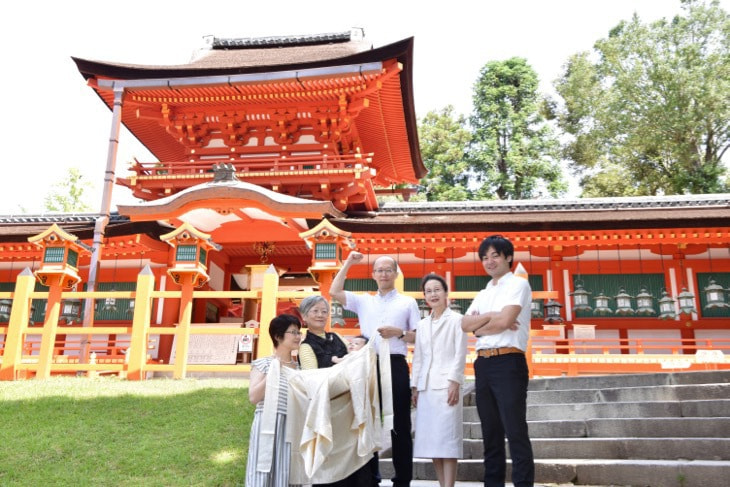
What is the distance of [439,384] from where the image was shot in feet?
14.0

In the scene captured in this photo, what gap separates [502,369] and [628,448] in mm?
1633

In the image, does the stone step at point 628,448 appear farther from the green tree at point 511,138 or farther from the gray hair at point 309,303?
the green tree at point 511,138

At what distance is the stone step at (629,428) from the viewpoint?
16.3ft

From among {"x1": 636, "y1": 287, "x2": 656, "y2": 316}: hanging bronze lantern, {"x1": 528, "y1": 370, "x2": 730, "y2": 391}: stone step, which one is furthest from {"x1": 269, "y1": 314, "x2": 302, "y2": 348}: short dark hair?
{"x1": 636, "y1": 287, "x2": 656, "y2": 316}: hanging bronze lantern

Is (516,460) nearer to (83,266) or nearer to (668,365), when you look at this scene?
(668,365)

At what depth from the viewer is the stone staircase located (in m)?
4.32

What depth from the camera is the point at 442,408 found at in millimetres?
4207

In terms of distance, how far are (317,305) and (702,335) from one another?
1099 centimetres

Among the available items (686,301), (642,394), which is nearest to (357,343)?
(642,394)

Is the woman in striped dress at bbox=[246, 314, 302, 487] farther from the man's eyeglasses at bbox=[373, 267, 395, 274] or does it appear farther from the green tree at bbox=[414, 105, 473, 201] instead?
the green tree at bbox=[414, 105, 473, 201]

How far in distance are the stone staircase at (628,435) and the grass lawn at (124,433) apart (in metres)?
1.67

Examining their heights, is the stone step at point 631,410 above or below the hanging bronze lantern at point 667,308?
below

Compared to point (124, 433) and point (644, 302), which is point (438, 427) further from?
point (644, 302)

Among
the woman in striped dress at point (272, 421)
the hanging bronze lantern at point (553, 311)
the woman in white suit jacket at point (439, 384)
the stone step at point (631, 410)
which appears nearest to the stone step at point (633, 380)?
the stone step at point (631, 410)
